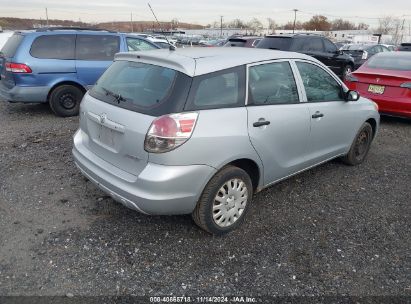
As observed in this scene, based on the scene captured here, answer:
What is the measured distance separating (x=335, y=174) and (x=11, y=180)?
4.18 m

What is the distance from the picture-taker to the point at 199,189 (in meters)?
2.95

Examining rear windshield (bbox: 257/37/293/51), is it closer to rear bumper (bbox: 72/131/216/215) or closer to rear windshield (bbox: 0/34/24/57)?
rear windshield (bbox: 0/34/24/57)

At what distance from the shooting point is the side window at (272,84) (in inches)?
131

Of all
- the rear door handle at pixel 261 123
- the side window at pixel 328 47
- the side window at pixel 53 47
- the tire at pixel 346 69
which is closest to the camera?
the rear door handle at pixel 261 123

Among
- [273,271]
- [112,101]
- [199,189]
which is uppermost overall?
[112,101]

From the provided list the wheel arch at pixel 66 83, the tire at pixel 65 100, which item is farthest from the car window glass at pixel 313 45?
the tire at pixel 65 100

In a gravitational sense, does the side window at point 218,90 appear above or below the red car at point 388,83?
above

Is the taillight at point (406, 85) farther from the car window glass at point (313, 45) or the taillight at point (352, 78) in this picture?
the car window glass at point (313, 45)

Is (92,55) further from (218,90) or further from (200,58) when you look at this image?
(218,90)

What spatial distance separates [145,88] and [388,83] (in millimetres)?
5737

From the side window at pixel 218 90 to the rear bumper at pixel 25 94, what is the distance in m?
5.15

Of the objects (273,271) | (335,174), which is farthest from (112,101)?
(335,174)

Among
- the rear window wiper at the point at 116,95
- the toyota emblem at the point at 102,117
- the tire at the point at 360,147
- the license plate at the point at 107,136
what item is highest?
the rear window wiper at the point at 116,95

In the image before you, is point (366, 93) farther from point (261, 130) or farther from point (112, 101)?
point (112, 101)
